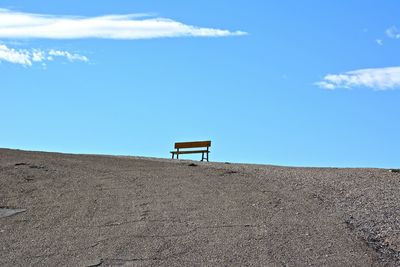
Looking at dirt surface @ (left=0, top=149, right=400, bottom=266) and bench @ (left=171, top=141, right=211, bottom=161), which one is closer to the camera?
dirt surface @ (left=0, top=149, right=400, bottom=266)

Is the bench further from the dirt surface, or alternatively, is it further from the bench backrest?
the dirt surface

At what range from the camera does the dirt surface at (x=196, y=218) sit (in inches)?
351

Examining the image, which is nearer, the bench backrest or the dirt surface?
the dirt surface

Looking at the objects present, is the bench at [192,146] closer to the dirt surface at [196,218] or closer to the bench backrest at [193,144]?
the bench backrest at [193,144]

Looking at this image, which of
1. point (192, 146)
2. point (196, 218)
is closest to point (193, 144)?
point (192, 146)

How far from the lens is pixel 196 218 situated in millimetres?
10695

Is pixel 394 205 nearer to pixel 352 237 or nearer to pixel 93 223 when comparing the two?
pixel 352 237

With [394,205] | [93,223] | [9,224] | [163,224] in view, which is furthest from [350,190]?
[9,224]

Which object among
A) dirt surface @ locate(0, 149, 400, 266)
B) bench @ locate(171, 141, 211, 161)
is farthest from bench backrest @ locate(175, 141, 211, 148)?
dirt surface @ locate(0, 149, 400, 266)

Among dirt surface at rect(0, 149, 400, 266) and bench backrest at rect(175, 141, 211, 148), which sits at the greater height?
bench backrest at rect(175, 141, 211, 148)

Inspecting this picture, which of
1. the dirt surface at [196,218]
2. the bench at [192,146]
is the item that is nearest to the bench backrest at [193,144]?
the bench at [192,146]

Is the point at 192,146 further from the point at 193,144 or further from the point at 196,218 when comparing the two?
the point at 196,218

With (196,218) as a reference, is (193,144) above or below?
above

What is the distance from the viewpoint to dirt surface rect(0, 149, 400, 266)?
891cm
